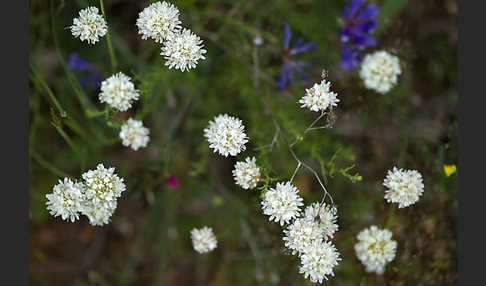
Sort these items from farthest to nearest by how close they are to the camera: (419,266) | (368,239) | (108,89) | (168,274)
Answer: (168,274)
(419,266)
(368,239)
(108,89)

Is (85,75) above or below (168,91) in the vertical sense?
above

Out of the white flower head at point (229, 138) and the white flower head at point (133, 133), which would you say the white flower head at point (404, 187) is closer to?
the white flower head at point (229, 138)

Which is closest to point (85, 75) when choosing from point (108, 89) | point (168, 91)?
point (168, 91)

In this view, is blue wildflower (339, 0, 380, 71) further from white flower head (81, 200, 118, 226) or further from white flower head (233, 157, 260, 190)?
white flower head (81, 200, 118, 226)

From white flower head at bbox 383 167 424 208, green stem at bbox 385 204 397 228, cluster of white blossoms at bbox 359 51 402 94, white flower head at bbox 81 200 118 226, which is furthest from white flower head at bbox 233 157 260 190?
cluster of white blossoms at bbox 359 51 402 94

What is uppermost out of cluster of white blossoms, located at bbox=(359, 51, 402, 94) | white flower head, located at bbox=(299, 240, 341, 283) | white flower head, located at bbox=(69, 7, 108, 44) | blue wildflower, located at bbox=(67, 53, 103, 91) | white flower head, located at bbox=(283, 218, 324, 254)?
blue wildflower, located at bbox=(67, 53, 103, 91)

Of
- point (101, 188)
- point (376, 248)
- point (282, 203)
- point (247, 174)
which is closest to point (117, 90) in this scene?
point (101, 188)

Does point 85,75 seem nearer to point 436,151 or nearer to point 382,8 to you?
point 382,8
